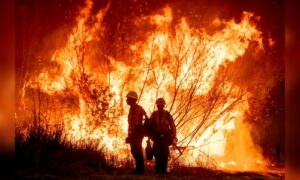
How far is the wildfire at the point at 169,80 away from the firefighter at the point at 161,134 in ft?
6.89

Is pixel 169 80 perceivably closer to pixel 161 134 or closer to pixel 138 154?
pixel 161 134

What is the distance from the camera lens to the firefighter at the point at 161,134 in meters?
10.6

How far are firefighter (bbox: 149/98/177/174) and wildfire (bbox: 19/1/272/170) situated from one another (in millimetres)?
2099

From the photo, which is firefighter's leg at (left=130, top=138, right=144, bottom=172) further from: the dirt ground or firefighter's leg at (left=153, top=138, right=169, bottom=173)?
firefighter's leg at (left=153, top=138, right=169, bottom=173)

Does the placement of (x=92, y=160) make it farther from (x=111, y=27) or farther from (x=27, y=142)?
(x=111, y=27)

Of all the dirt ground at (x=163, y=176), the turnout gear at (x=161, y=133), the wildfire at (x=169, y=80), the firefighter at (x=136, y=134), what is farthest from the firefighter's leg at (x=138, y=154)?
the wildfire at (x=169, y=80)

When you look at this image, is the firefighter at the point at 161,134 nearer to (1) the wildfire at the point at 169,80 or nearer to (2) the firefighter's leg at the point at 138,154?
(2) the firefighter's leg at the point at 138,154

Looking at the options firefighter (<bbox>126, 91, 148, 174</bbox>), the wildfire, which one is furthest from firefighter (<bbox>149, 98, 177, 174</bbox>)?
the wildfire

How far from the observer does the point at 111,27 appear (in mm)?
13883

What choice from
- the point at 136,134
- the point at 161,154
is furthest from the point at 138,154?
the point at 161,154

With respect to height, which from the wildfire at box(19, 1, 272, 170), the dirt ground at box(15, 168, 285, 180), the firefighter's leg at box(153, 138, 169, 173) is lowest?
the dirt ground at box(15, 168, 285, 180)

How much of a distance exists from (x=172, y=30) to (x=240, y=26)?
1956 millimetres

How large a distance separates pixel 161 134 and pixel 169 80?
9.22 feet

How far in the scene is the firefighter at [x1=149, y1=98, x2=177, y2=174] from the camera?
34.8 feet
